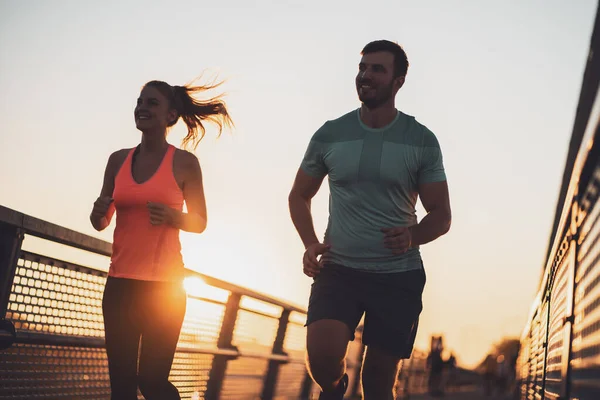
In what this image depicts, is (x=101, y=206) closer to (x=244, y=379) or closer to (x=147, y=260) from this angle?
(x=147, y=260)

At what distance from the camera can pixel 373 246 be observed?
4.43 meters

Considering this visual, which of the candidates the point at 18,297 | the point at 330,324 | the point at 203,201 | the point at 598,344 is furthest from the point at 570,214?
the point at 18,297

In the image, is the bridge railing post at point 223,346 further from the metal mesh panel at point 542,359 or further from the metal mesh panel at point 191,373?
the metal mesh panel at point 542,359

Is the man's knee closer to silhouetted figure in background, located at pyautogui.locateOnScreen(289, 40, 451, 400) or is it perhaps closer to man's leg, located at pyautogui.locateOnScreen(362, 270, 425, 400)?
silhouetted figure in background, located at pyautogui.locateOnScreen(289, 40, 451, 400)

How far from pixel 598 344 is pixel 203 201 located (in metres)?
2.39

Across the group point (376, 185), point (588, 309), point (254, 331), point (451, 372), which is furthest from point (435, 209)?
point (451, 372)

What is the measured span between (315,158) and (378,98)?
447 millimetres

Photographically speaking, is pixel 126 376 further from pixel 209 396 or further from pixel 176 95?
pixel 209 396

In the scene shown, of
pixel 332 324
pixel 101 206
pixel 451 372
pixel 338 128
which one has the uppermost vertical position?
pixel 451 372

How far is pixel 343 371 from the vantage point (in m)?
4.55

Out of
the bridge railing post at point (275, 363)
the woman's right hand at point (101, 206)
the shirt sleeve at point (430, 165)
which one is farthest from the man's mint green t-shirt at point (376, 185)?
the bridge railing post at point (275, 363)

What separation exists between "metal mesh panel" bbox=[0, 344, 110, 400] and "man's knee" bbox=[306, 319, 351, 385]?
162 cm

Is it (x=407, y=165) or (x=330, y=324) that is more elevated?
(x=407, y=165)

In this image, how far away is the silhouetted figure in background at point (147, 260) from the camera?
443cm
